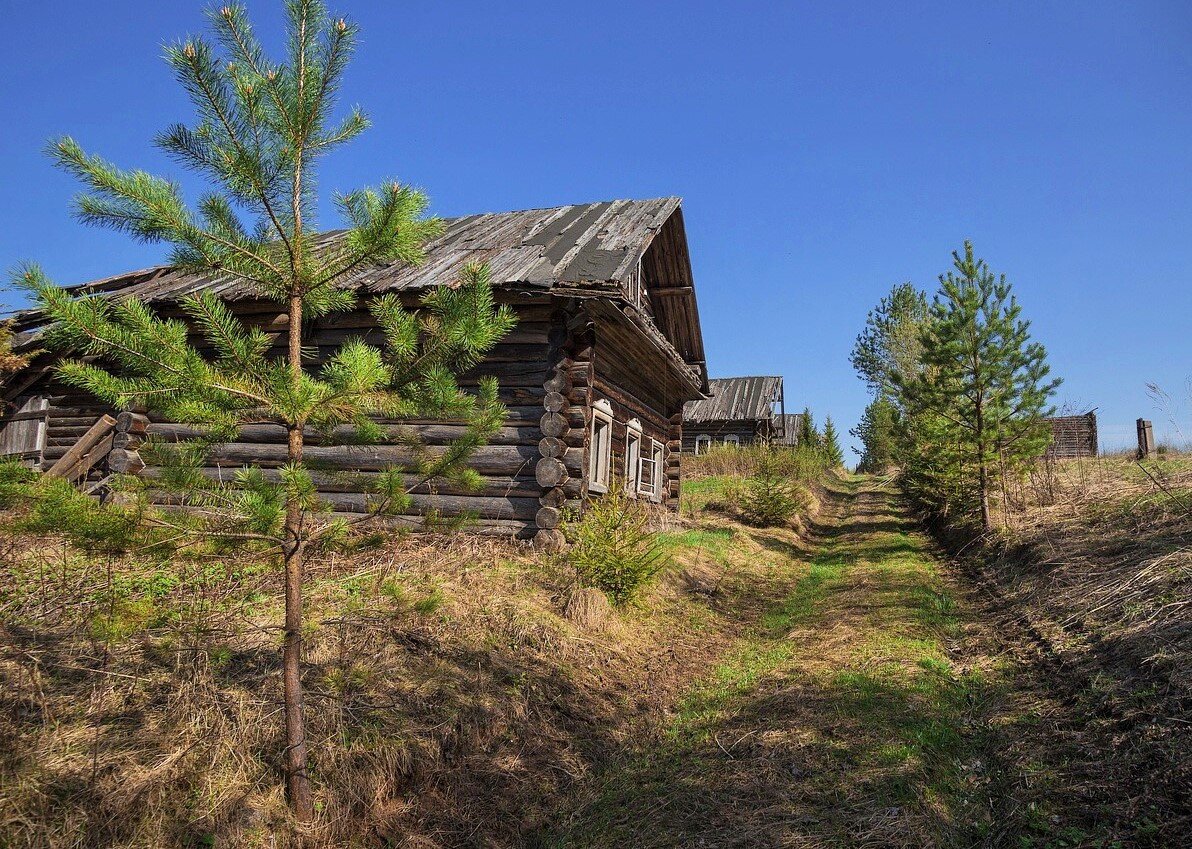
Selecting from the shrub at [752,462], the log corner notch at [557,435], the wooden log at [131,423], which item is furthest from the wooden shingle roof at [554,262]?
the shrub at [752,462]

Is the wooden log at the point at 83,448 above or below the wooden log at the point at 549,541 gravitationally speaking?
above

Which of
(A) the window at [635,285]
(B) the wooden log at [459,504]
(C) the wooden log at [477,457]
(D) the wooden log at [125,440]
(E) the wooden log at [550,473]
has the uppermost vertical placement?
(A) the window at [635,285]

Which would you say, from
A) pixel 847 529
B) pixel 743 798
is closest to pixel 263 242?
pixel 743 798

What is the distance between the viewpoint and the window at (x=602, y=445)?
10.5m

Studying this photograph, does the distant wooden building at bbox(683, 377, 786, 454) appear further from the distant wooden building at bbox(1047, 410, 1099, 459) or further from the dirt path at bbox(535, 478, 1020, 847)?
the dirt path at bbox(535, 478, 1020, 847)

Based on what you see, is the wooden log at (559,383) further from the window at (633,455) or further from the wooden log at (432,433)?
the window at (633,455)

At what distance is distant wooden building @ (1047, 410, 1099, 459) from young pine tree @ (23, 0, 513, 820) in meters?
22.5

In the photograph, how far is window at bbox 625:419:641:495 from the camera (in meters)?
12.5

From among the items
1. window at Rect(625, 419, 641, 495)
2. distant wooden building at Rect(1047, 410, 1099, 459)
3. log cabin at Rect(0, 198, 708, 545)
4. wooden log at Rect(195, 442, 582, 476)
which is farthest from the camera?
distant wooden building at Rect(1047, 410, 1099, 459)

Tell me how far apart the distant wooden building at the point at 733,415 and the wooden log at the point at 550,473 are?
27.1 metres

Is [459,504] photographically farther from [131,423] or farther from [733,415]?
[733,415]

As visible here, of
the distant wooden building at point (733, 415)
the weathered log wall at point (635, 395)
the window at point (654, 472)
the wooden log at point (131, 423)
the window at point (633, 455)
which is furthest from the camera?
the distant wooden building at point (733, 415)

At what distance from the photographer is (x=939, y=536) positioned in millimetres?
15047

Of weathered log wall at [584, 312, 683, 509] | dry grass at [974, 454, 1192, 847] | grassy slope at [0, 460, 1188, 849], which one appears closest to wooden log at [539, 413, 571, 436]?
weathered log wall at [584, 312, 683, 509]
